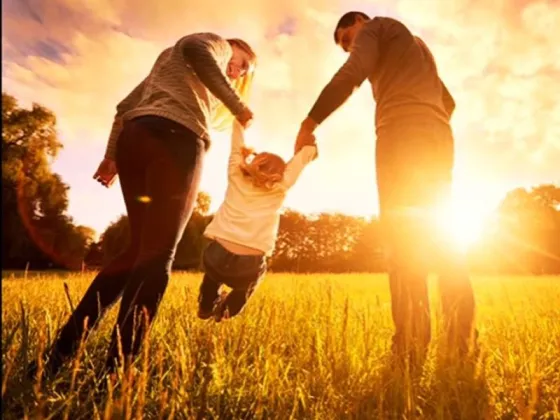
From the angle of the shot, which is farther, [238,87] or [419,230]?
[238,87]

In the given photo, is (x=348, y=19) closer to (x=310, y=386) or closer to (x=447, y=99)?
(x=447, y=99)

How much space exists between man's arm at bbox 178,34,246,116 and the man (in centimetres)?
78

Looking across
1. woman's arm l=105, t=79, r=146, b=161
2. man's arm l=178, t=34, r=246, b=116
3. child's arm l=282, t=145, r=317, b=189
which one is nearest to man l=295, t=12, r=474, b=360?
child's arm l=282, t=145, r=317, b=189

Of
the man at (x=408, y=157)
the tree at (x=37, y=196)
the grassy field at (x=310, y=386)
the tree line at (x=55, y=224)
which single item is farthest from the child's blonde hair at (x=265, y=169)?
the tree at (x=37, y=196)

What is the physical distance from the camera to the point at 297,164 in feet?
10.8

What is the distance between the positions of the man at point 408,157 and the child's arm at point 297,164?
159 mm

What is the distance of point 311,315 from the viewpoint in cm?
351

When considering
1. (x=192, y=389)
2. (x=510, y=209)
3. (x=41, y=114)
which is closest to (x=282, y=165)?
(x=192, y=389)

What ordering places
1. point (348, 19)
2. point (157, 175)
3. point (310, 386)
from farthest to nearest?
1. point (348, 19)
2. point (157, 175)
3. point (310, 386)

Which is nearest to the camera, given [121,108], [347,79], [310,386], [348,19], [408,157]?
[310,386]

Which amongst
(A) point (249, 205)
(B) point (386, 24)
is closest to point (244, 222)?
(A) point (249, 205)

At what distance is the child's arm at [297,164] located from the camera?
3246 millimetres

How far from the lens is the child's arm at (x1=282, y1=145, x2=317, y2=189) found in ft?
10.6

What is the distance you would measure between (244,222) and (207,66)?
1.28 metres
